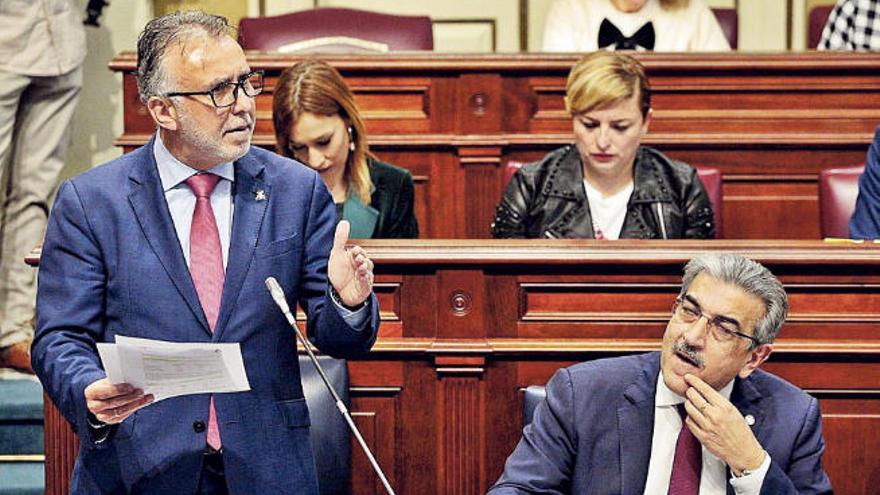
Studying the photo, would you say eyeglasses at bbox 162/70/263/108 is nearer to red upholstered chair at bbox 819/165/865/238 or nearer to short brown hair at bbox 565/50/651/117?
short brown hair at bbox 565/50/651/117

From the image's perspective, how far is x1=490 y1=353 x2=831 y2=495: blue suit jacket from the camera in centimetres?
170

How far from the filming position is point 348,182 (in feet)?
8.36

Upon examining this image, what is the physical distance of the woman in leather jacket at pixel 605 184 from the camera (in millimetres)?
2537

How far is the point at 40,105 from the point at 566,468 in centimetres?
193

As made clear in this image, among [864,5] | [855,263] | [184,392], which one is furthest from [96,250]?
[864,5]

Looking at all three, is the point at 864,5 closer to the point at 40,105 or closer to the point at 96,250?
the point at 40,105

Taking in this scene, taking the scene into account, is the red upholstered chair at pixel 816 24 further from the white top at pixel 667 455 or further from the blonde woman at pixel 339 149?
the white top at pixel 667 455

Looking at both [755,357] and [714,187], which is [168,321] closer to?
[755,357]

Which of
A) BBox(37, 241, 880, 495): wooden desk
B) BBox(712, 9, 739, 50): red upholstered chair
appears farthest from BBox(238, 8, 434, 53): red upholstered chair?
BBox(37, 241, 880, 495): wooden desk

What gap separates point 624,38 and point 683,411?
169 centimetres

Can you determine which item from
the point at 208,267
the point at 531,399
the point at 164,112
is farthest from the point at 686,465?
the point at 164,112

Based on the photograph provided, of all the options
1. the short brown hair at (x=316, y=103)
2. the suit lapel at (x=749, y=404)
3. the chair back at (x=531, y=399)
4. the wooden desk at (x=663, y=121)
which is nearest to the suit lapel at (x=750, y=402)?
the suit lapel at (x=749, y=404)

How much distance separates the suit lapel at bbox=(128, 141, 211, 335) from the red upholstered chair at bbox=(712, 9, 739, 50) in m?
2.46

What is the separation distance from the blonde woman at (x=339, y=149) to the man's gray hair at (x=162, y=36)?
0.94m
